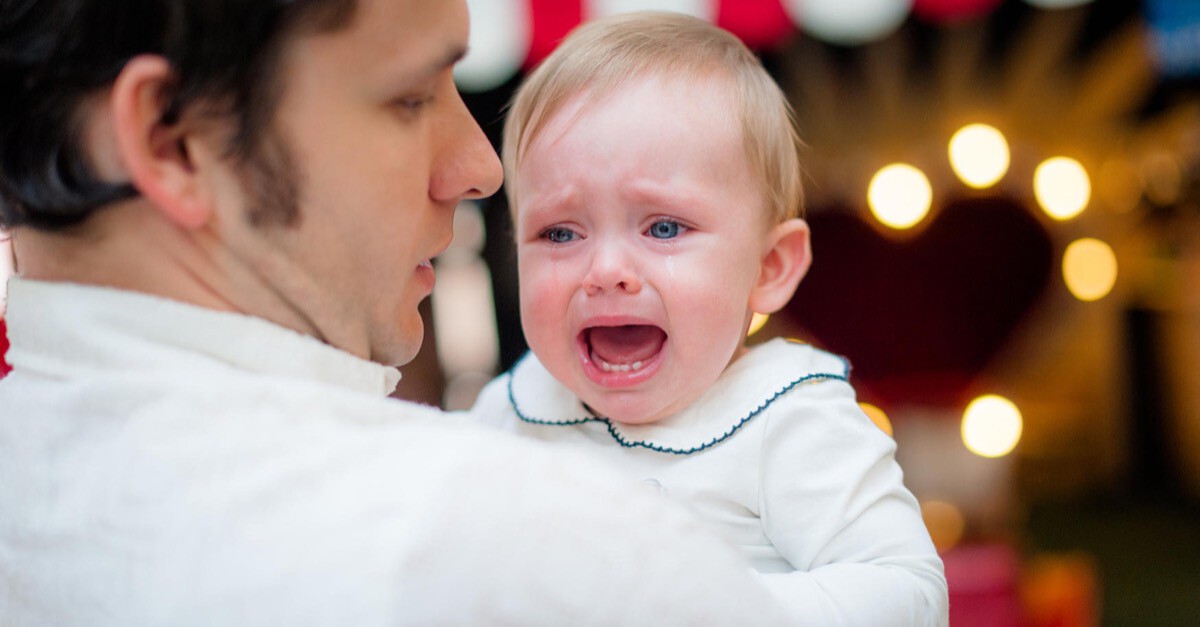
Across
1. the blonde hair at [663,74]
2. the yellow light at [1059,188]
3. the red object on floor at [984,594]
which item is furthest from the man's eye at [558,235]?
the yellow light at [1059,188]

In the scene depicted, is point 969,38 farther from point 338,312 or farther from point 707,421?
point 338,312

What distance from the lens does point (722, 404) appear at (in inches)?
54.4

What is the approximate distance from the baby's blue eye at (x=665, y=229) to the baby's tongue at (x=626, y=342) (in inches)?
4.7

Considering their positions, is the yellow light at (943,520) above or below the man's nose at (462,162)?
below

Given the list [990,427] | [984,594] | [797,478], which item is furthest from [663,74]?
[990,427]

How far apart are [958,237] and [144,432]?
15.0 ft

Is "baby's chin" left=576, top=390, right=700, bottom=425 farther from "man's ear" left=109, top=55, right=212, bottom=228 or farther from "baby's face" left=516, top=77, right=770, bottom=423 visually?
"man's ear" left=109, top=55, right=212, bottom=228

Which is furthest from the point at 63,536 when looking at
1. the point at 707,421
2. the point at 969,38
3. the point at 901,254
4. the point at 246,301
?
the point at 969,38

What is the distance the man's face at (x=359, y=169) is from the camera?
3.03ft

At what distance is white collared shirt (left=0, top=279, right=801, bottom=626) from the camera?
0.80 m

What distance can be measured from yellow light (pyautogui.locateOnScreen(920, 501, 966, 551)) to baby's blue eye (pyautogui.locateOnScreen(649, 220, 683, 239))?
3.57 m

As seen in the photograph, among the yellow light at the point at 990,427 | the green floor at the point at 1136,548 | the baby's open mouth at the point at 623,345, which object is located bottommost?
the green floor at the point at 1136,548

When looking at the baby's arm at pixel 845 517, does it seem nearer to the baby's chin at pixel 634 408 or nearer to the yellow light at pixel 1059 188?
Answer: the baby's chin at pixel 634 408

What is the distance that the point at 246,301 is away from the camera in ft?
3.18
